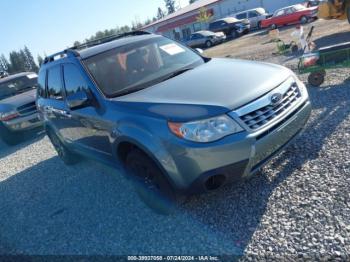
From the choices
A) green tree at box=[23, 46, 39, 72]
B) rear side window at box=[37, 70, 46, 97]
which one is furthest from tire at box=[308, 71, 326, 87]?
green tree at box=[23, 46, 39, 72]

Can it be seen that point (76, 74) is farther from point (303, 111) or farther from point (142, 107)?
point (303, 111)

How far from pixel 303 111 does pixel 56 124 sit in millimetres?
3966

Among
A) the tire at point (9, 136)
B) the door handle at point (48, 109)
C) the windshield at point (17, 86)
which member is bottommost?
the tire at point (9, 136)

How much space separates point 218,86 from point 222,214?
1.36 m

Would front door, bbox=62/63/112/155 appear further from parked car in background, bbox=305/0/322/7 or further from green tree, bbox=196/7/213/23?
green tree, bbox=196/7/213/23

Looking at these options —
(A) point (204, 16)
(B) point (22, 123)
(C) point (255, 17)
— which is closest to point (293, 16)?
(C) point (255, 17)

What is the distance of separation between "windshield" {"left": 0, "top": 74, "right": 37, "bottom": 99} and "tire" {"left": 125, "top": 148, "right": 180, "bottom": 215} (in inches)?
317

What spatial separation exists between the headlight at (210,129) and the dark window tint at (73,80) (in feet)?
5.67

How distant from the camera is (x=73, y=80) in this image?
14.8 ft

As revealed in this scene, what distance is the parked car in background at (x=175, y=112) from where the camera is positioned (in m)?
3.05

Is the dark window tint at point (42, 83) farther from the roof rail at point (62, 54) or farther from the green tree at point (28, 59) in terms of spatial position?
the green tree at point (28, 59)

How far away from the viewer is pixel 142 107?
3.41 meters

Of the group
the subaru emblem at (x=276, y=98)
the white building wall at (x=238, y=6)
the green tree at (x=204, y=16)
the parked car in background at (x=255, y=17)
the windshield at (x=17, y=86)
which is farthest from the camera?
the green tree at (x=204, y=16)

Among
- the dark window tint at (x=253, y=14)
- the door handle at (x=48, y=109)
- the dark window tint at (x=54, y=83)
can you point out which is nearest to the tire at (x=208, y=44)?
the dark window tint at (x=253, y=14)
